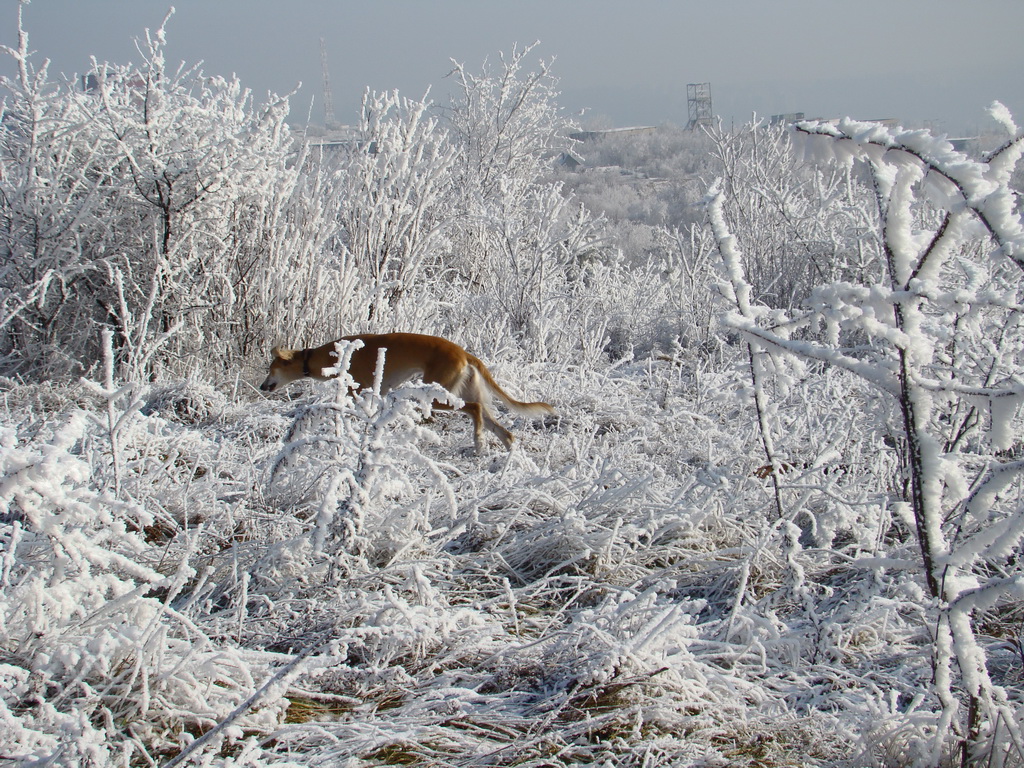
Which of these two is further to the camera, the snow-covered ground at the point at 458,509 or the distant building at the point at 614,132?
the distant building at the point at 614,132

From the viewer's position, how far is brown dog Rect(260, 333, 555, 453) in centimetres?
409

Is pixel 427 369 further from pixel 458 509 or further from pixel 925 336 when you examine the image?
pixel 925 336

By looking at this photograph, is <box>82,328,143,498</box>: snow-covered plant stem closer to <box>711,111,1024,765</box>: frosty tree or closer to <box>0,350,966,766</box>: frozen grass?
<box>0,350,966,766</box>: frozen grass

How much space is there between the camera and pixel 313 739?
5.12 feet

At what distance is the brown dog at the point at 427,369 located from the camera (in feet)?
13.4

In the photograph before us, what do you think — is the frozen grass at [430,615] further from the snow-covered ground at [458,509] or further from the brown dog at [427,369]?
the brown dog at [427,369]

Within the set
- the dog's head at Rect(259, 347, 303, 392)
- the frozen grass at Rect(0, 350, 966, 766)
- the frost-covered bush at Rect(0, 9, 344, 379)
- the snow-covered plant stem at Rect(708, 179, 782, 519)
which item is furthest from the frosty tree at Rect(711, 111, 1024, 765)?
the frost-covered bush at Rect(0, 9, 344, 379)

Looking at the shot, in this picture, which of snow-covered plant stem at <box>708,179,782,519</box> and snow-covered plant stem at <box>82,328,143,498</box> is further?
snow-covered plant stem at <box>708,179,782,519</box>

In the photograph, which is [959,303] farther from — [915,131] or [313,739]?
[313,739]

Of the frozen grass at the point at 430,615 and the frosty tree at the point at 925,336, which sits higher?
the frosty tree at the point at 925,336

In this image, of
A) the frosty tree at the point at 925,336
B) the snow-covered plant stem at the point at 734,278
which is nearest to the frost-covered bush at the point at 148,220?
the snow-covered plant stem at the point at 734,278

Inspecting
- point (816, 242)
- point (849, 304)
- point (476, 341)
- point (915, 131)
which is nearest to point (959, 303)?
point (849, 304)

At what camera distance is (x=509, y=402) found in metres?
4.12

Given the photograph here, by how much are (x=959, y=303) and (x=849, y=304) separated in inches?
5.8
